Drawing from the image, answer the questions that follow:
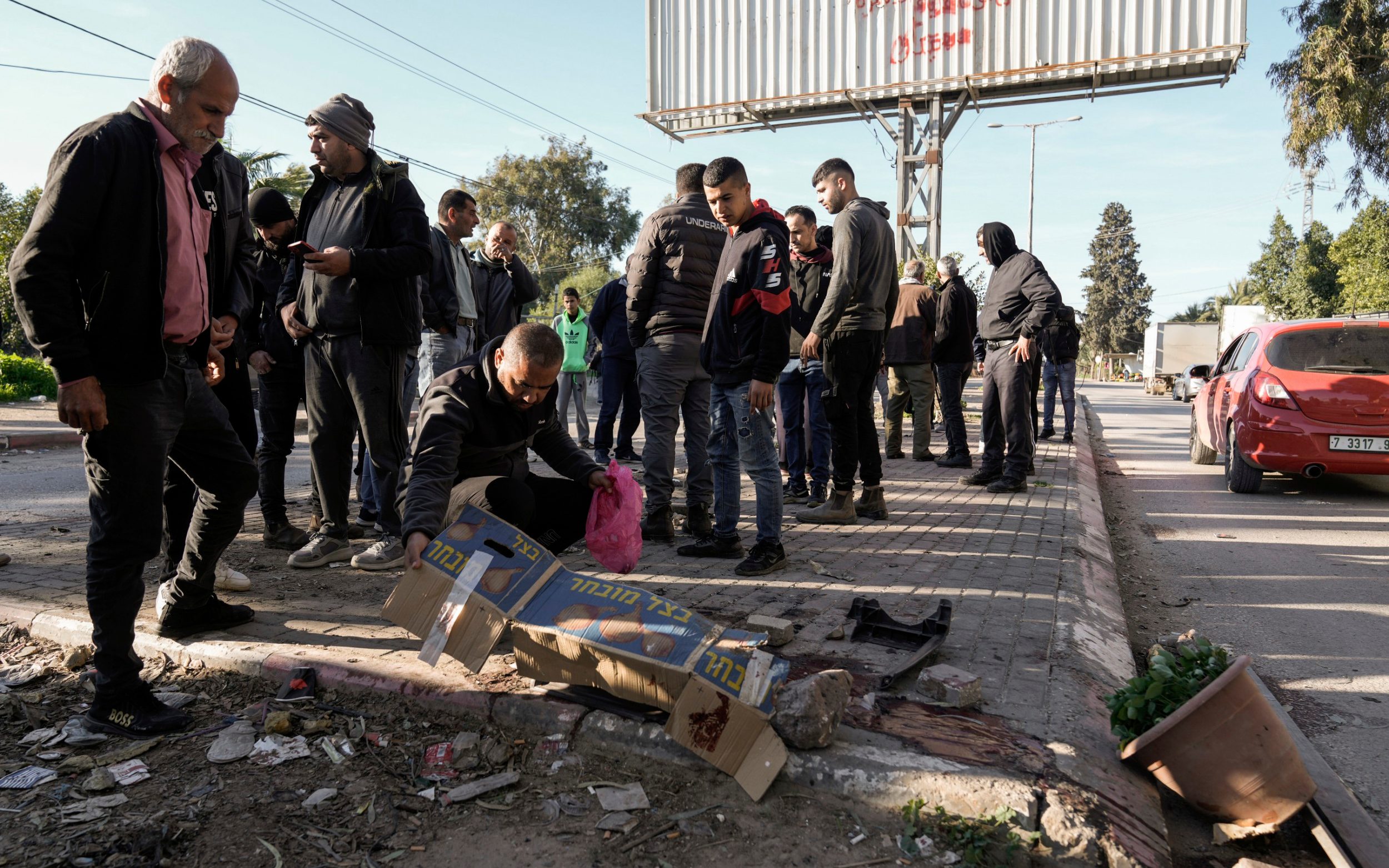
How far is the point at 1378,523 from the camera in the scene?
6.85 meters

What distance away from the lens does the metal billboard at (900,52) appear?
728 inches

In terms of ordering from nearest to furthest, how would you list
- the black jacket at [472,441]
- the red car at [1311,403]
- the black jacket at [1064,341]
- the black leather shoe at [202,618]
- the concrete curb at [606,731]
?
the concrete curb at [606,731], the black jacket at [472,441], the black leather shoe at [202,618], the red car at [1311,403], the black jacket at [1064,341]

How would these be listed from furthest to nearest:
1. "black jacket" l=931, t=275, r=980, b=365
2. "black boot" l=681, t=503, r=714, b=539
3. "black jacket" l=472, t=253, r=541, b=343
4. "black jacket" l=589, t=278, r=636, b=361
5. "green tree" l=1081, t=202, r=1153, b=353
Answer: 1. "green tree" l=1081, t=202, r=1153, b=353
2. "black jacket" l=931, t=275, r=980, b=365
3. "black jacket" l=589, t=278, r=636, b=361
4. "black jacket" l=472, t=253, r=541, b=343
5. "black boot" l=681, t=503, r=714, b=539

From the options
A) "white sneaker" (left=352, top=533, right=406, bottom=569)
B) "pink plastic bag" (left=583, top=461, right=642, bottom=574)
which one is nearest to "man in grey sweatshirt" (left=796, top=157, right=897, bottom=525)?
"pink plastic bag" (left=583, top=461, right=642, bottom=574)

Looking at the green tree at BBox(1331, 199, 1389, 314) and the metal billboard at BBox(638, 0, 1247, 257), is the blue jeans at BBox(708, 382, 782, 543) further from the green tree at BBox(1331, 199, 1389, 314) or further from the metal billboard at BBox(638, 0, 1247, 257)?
the green tree at BBox(1331, 199, 1389, 314)

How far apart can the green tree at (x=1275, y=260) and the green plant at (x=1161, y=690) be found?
61.7m

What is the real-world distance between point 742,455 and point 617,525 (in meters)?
1.09

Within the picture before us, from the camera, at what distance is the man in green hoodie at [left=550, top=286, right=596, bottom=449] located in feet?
34.0

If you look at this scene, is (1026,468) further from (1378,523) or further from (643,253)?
(643,253)

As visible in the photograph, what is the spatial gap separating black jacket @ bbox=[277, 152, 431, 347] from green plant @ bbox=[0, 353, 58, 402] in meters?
14.1

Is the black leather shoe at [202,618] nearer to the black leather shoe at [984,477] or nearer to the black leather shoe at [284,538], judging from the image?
the black leather shoe at [284,538]

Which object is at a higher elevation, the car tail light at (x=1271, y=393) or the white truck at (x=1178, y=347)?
the white truck at (x=1178, y=347)

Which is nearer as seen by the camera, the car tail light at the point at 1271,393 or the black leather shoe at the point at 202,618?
the black leather shoe at the point at 202,618

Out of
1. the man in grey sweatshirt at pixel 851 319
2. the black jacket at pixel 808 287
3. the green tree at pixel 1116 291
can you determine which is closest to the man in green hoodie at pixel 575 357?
the black jacket at pixel 808 287
